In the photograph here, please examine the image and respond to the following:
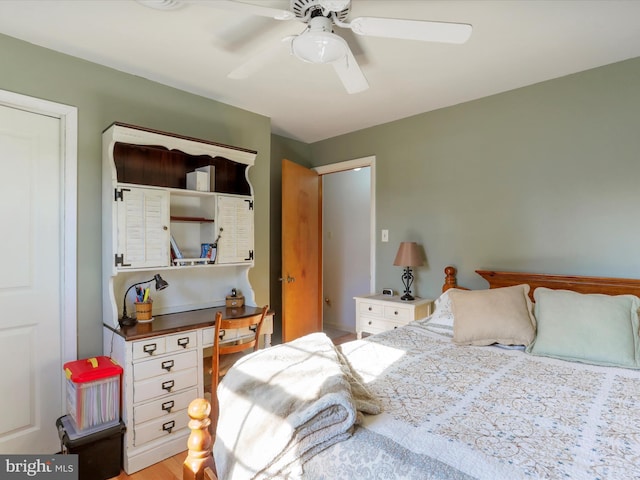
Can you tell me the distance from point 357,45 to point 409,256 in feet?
5.50

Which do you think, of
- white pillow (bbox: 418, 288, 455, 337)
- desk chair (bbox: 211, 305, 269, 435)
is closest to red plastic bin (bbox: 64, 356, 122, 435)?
desk chair (bbox: 211, 305, 269, 435)

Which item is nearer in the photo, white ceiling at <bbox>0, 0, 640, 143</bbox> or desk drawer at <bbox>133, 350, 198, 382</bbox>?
white ceiling at <bbox>0, 0, 640, 143</bbox>

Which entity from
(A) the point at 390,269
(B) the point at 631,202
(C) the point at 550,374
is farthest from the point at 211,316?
(B) the point at 631,202

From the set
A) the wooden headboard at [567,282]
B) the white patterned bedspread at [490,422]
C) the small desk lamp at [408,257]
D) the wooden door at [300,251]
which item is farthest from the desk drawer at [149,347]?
the wooden headboard at [567,282]

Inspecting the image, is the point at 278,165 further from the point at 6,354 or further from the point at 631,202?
the point at 631,202

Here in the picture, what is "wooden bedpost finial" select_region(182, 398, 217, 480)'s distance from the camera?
1.27 meters

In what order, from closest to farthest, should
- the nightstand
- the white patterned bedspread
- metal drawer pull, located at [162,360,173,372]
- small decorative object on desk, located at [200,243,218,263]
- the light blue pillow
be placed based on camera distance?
1. the white patterned bedspread
2. the light blue pillow
3. metal drawer pull, located at [162,360,173,372]
4. small decorative object on desk, located at [200,243,218,263]
5. the nightstand

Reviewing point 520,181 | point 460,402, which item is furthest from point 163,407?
point 520,181

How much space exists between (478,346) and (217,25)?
2268 mm

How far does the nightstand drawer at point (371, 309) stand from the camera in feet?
10.2

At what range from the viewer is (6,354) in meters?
2.01

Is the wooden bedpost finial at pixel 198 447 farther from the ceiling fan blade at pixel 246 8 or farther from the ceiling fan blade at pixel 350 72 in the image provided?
the ceiling fan blade at pixel 350 72

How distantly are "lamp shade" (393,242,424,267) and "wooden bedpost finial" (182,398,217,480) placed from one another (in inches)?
81.7

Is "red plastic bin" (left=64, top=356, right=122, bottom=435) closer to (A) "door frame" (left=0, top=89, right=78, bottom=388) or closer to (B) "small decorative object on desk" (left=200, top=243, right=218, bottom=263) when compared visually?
(A) "door frame" (left=0, top=89, right=78, bottom=388)
